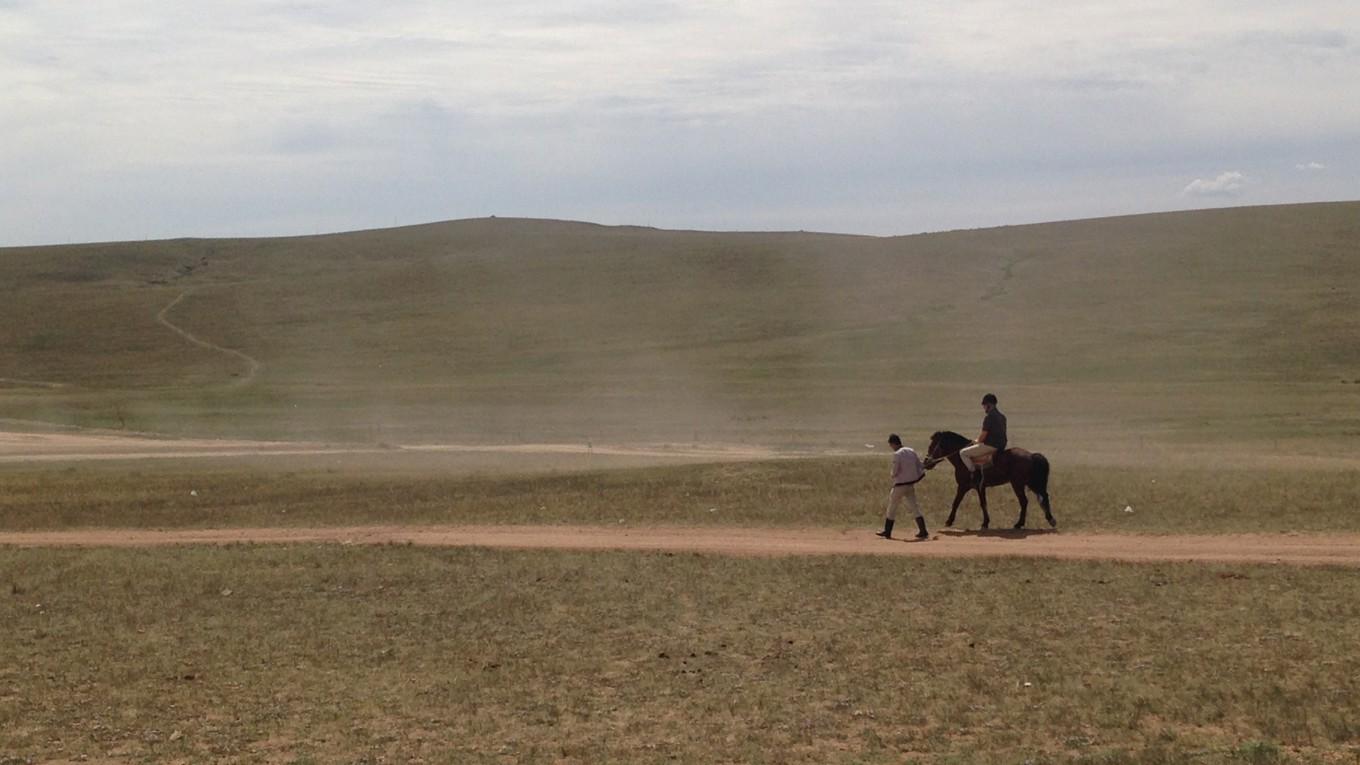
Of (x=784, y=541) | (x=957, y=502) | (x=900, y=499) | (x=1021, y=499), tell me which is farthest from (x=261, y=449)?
(x=1021, y=499)

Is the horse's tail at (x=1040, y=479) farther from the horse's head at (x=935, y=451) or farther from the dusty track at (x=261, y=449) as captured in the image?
the dusty track at (x=261, y=449)

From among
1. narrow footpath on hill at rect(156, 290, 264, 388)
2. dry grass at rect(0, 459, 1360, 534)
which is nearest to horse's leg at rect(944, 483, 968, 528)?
dry grass at rect(0, 459, 1360, 534)

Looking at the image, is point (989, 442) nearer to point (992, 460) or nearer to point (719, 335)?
point (992, 460)

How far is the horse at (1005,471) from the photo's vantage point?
20.9m

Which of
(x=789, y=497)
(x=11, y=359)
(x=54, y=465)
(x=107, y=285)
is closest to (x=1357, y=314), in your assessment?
(x=789, y=497)

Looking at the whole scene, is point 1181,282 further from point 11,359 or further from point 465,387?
point 11,359

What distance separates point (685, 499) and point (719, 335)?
63692mm

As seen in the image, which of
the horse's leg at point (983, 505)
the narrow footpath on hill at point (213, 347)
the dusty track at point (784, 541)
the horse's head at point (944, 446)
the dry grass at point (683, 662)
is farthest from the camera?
the narrow footpath on hill at point (213, 347)

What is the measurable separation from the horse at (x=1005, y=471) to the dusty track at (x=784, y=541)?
542 millimetres

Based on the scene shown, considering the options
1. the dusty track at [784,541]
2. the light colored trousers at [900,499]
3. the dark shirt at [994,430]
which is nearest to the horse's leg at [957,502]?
the dusty track at [784,541]

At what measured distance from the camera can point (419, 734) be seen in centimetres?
1059

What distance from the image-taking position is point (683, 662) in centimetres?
1276

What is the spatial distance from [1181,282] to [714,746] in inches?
3536

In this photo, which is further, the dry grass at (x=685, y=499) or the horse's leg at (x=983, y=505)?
the dry grass at (x=685, y=499)
